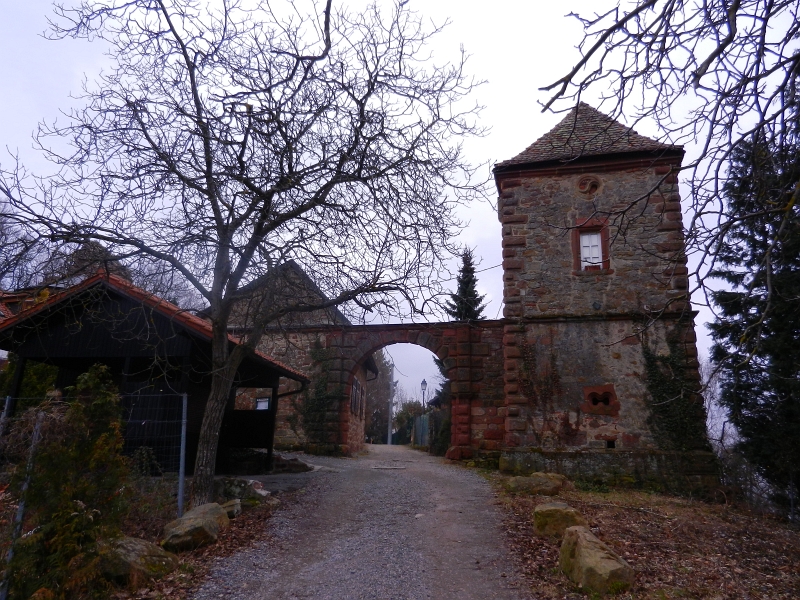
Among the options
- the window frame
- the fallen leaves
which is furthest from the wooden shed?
the window frame

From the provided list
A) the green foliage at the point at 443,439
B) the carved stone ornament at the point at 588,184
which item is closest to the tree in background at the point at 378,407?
the green foliage at the point at 443,439

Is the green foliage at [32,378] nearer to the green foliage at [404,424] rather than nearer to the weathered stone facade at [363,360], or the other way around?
the weathered stone facade at [363,360]

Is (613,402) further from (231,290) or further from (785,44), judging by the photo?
(785,44)

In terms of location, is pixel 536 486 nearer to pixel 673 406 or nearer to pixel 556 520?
pixel 556 520

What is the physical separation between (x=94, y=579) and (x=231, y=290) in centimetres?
424

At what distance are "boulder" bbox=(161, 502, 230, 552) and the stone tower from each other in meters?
7.39

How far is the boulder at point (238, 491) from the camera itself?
8148mm

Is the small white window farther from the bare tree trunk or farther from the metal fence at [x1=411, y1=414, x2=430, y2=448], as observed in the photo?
the metal fence at [x1=411, y1=414, x2=430, y2=448]

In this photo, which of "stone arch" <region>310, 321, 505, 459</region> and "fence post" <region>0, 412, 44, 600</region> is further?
"stone arch" <region>310, 321, 505, 459</region>

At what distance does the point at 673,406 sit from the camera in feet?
37.4

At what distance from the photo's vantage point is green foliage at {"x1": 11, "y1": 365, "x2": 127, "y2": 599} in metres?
4.22

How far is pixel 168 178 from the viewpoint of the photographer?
7395mm

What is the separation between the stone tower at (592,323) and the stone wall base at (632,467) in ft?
0.10

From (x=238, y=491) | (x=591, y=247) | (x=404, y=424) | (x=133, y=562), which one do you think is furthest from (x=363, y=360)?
(x=404, y=424)
